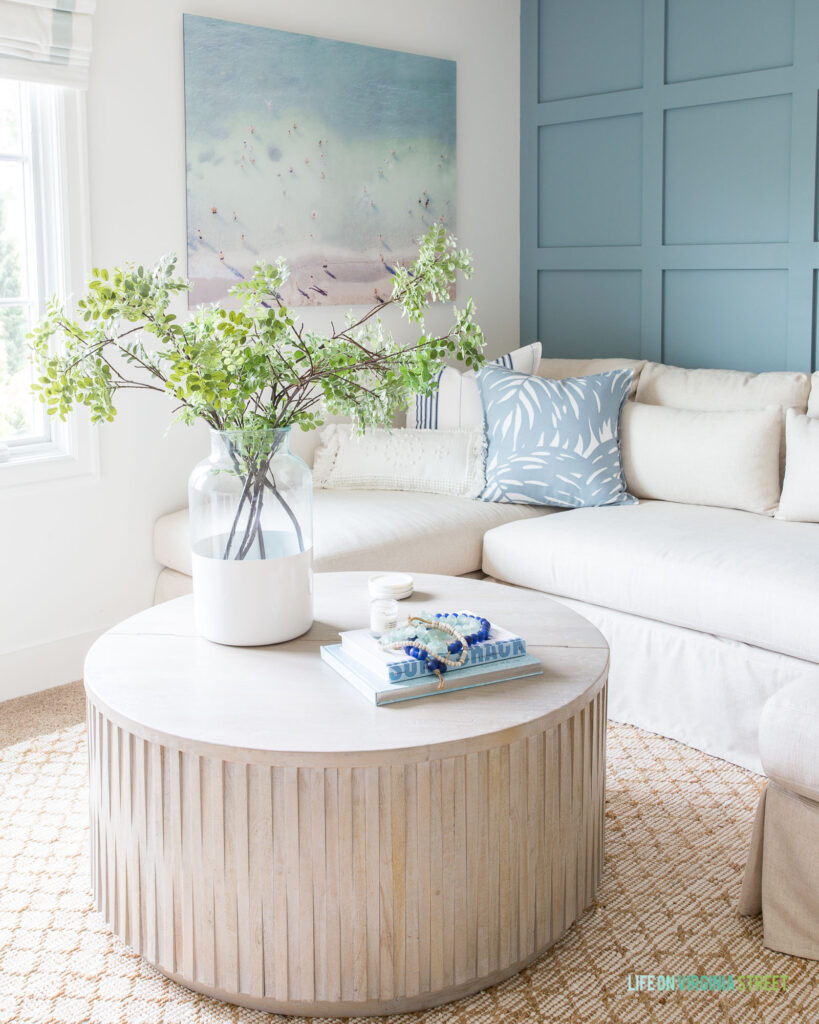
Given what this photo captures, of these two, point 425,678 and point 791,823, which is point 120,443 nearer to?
point 425,678

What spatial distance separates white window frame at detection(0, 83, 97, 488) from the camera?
115 inches

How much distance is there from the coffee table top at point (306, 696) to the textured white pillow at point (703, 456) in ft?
3.92

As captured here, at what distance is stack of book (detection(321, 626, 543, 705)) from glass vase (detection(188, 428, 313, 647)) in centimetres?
14

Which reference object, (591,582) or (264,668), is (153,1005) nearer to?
(264,668)

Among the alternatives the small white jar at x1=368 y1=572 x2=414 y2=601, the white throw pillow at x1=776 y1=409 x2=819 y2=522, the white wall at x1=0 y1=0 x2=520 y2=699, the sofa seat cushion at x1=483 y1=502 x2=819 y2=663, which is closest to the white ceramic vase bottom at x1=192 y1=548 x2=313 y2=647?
the small white jar at x1=368 y1=572 x2=414 y2=601

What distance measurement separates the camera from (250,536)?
189 centimetres

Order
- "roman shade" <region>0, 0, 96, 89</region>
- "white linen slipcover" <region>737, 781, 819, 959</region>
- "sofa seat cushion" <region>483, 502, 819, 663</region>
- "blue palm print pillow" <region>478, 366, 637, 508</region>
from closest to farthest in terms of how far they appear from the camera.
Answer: "white linen slipcover" <region>737, 781, 819, 959</region> < "sofa seat cushion" <region>483, 502, 819, 663</region> < "roman shade" <region>0, 0, 96, 89</region> < "blue palm print pillow" <region>478, 366, 637, 508</region>

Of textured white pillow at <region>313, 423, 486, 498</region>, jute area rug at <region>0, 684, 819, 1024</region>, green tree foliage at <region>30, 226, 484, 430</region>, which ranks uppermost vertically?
green tree foliage at <region>30, 226, 484, 430</region>

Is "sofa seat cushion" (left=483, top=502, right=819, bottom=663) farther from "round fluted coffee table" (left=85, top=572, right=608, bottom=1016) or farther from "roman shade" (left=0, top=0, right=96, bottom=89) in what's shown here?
"roman shade" (left=0, top=0, right=96, bottom=89)

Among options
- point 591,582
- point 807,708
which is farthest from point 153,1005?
point 591,582

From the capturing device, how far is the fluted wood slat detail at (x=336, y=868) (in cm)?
153

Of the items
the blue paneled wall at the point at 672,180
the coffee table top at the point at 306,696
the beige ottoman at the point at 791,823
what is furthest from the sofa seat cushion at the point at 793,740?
the blue paneled wall at the point at 672,180

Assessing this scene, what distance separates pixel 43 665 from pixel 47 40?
5.65 feet

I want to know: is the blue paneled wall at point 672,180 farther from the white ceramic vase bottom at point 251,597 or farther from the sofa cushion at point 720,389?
the white ceramic vase bottom at point 251,597
